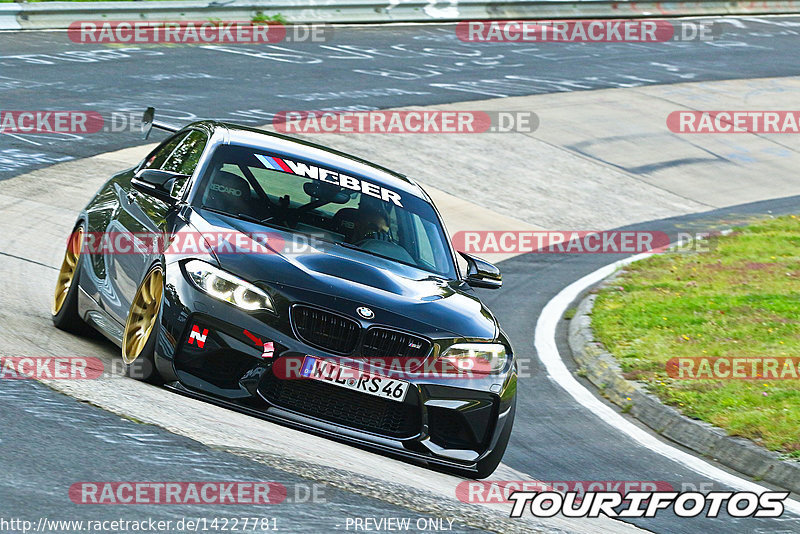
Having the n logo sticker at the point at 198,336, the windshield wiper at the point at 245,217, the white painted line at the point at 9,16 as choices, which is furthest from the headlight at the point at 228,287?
the white painted line at the point at 9,16

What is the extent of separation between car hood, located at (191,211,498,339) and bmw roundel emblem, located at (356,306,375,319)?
2 centimetres

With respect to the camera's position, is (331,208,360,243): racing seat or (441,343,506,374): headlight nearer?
(441,343,506,374): headlight

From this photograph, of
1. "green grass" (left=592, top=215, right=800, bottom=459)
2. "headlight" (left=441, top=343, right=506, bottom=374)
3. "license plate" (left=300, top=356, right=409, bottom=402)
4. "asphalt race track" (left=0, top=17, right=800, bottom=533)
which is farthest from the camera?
"green grass" (left=592, top=215, right=800, bottom=459)

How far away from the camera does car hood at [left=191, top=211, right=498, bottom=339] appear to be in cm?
604

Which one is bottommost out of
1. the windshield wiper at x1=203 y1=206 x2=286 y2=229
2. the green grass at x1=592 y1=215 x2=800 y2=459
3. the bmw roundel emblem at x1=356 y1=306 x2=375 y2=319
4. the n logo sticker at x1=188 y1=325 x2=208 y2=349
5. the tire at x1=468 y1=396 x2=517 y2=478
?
the green grass at x1=592 y1=215 x2=800 y2=459

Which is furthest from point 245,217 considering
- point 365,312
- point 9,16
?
point 9,16

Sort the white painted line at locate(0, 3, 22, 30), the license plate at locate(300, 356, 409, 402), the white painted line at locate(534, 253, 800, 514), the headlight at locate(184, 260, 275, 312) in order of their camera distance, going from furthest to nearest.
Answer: the white painted line at locate(0, 3, 22, 30)
the white painted line at locate(534, 253, 800, 514)
the headlight at locate(184, 260, 275, 312)
the license plate at locate(300, 356, 409, 402)

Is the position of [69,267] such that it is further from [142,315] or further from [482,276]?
[482,276]

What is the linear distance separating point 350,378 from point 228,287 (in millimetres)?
801

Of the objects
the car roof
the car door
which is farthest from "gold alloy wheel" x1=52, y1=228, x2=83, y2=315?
the car roof

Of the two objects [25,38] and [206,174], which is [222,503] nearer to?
[206,174]

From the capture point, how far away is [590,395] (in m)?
9.46

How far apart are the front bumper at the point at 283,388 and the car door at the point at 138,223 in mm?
705

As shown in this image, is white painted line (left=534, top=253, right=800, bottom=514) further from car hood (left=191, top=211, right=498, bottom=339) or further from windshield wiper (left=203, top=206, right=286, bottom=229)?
windshield wiper (left=203, top=206, right=286, bottom=229)
